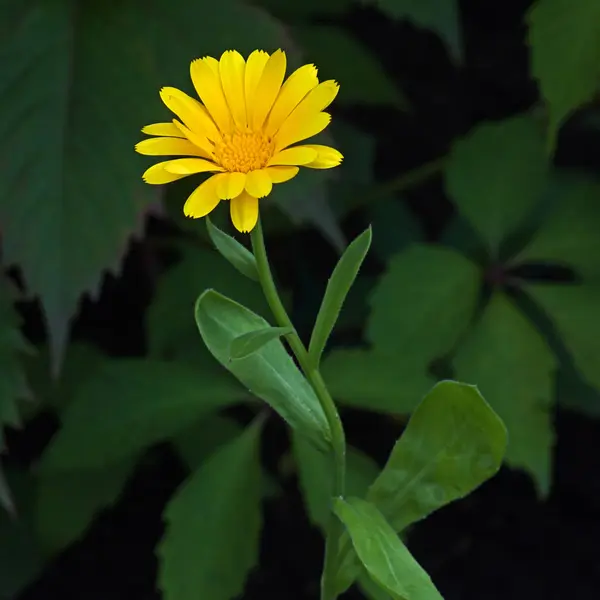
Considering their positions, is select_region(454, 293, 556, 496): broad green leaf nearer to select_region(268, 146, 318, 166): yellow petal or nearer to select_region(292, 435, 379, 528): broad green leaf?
select_region(292, 435, 379, 528): broad green leaf

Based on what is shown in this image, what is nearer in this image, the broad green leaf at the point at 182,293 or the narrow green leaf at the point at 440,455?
the narrow green leaf at the point at 440,455

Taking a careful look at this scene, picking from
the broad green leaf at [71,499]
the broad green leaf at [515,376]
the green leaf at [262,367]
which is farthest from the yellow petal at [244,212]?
the broad green leaf at [71,499]

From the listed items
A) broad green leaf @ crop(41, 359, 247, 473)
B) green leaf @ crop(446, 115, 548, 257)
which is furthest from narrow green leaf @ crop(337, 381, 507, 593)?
green leaf @ crop(446, 115, 548, 257)

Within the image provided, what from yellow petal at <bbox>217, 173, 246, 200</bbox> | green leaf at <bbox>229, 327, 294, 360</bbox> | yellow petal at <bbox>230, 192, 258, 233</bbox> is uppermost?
yellow petal at <bbox>217, 173, 246, 200</bbox>

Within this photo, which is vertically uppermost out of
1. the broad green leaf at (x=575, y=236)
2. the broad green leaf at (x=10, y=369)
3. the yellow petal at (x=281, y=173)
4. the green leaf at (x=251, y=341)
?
the yellow petal at (x=281, y=173)

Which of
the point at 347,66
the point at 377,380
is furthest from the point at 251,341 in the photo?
the point at 347,66

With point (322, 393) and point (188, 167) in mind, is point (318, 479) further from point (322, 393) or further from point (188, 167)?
point (188, 167)

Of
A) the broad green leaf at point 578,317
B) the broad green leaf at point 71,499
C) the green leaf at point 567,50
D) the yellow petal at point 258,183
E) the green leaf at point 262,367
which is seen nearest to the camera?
the yellow petal at point 258,183

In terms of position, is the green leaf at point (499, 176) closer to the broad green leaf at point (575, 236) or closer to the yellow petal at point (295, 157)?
the broad green leaf at point (575, 236)
